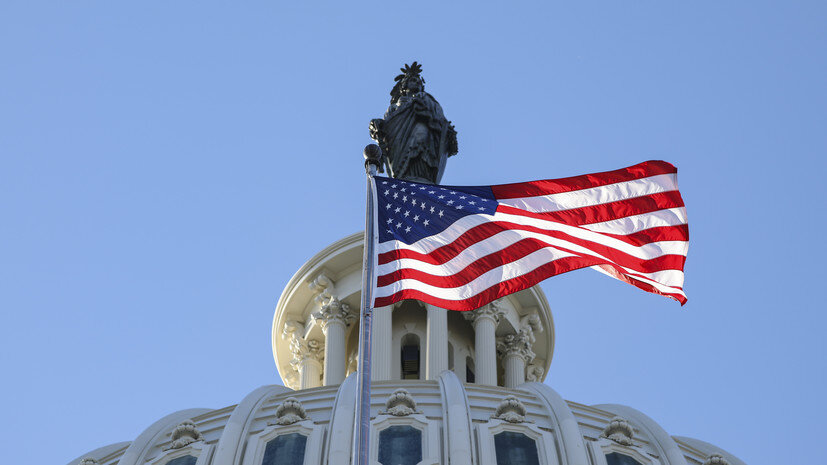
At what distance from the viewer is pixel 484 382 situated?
46.5m

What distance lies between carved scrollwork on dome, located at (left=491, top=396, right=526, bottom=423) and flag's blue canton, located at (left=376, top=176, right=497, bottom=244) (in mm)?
10952

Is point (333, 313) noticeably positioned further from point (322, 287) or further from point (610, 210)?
point (610, 210)

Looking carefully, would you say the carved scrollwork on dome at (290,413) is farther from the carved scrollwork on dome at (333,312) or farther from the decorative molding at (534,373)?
the decorative molding at (534,373)

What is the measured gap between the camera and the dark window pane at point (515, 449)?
117 feet

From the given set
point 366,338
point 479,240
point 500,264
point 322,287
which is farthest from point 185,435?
point 366,338

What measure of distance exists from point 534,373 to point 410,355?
17.4ft

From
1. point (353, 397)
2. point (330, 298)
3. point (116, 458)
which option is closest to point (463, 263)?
point (353, 397)

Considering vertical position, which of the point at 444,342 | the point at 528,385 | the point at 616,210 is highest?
the point at 444,342

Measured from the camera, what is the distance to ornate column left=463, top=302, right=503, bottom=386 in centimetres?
4684

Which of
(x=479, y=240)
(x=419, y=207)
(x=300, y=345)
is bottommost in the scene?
(x=479, y=240)

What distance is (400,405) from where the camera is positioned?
121 ft

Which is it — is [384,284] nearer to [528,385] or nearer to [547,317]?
[528,385]

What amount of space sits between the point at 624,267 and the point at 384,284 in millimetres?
4245

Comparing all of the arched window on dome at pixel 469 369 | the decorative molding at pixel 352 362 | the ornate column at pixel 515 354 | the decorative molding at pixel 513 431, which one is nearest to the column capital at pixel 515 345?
the ornate column at pixel 515 354
